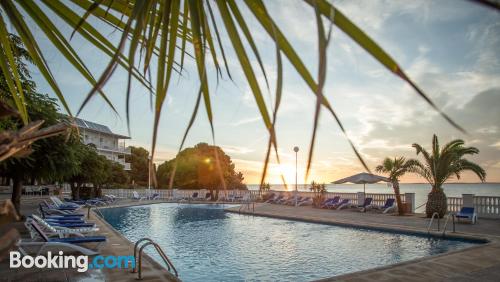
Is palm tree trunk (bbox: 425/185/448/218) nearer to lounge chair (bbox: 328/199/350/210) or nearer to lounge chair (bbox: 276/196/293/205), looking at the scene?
lounge chair (bbox: 328/199/350/210)

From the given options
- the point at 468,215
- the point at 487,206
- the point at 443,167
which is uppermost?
the point at 443,167

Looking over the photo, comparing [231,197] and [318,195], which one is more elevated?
[318,195]

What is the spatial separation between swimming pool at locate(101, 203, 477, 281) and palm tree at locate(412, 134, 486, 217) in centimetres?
414

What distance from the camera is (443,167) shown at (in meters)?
14.8

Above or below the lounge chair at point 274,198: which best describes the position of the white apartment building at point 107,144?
above

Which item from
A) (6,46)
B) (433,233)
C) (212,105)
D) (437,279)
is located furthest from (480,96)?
(433,233)

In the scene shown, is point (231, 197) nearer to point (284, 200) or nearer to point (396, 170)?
point (284, 200)

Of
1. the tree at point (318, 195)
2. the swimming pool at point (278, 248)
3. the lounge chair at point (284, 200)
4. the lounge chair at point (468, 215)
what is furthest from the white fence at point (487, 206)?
the lounge chair at point (284, 200)

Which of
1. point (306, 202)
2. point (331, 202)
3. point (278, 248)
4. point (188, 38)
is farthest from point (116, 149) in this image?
point (188, 38)
